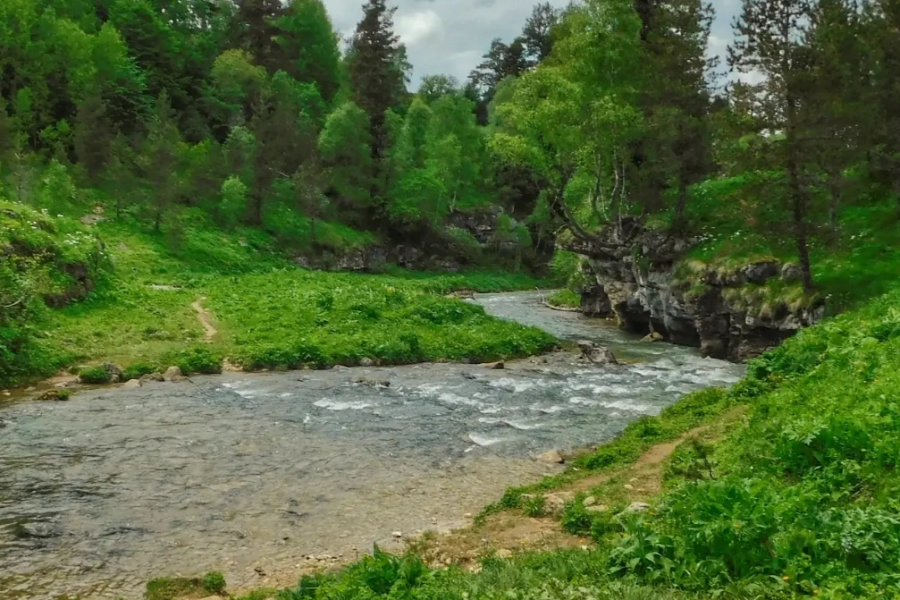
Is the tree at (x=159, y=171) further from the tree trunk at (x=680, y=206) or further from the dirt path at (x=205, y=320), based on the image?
the tree trunk at (x=680, y=206)

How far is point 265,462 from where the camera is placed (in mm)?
14062

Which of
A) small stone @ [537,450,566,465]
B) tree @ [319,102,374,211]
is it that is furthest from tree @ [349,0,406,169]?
small stone @ [537,450,566,465]

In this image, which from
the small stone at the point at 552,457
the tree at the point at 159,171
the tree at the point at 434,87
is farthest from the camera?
the tree at the point at 434,87

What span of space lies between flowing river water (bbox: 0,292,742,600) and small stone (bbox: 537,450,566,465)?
378 mm

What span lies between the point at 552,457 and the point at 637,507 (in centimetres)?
515

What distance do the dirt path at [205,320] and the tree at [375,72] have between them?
4408 cm

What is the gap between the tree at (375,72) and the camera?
247 feet

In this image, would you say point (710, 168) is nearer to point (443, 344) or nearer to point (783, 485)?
point (443, 344)

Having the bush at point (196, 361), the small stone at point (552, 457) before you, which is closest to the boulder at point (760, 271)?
the small stone at point (552, 457)

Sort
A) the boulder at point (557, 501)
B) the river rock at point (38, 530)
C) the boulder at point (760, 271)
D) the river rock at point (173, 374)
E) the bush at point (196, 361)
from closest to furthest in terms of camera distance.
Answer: the river rock at point (38, 530)
the boulder at point (557, 501)
the river rock at point (173, 374)
the bush at point (196, 361)
the boulder at point (760, 271)

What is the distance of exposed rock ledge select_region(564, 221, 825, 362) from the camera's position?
27.9 m

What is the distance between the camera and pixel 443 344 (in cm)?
2762

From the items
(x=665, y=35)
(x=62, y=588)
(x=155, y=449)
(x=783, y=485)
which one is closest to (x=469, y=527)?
(x=783, y=485)

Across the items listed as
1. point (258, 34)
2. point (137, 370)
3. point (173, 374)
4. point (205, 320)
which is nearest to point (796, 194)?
point (173, 374)
